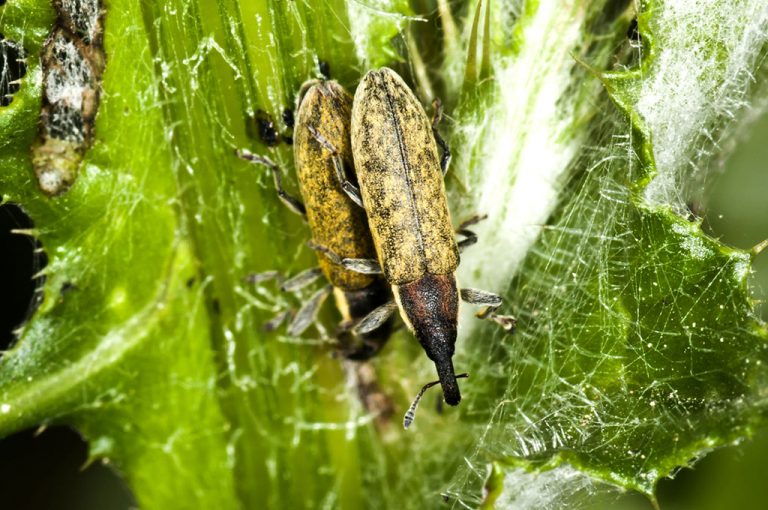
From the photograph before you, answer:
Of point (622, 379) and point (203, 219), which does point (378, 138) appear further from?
point (622, 379)

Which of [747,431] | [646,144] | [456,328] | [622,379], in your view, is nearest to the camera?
[747,431]

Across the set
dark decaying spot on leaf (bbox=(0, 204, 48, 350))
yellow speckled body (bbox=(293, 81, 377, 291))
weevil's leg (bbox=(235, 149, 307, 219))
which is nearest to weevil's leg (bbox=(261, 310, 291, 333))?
yellow speckled body (bbox=(293, 81, 377, 291))

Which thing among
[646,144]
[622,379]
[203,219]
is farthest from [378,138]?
[622,379]

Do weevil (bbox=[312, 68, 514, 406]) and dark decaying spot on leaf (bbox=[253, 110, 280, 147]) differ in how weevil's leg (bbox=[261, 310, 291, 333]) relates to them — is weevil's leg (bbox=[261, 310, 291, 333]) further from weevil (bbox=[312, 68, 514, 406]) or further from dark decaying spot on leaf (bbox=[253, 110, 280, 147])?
dark decaying spot on leaf (bbox=[253, 110, 280, 147])

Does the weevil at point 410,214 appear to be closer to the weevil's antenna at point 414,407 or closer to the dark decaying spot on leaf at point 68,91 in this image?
the weevil's antenna at point 414,407

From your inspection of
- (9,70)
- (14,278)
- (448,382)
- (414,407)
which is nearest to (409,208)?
(448,382)
